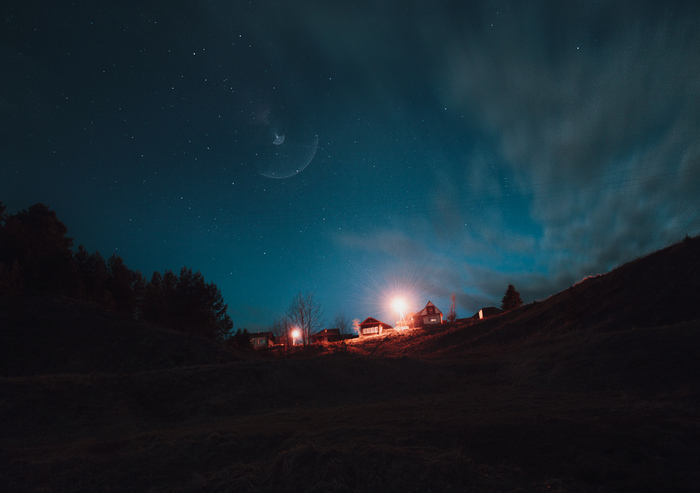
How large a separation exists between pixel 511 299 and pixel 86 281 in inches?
2883

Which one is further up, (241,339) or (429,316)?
(429,316)

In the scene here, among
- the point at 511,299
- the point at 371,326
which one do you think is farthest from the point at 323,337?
the point at 511,299

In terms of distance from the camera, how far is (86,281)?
146 ft

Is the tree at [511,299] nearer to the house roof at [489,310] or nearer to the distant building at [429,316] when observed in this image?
the house roof at [489,310]

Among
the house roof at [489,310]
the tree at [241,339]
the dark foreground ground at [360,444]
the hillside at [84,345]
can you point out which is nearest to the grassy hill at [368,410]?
the dark foreground ground at [360,444]

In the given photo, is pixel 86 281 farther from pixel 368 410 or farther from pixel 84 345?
pixel 368 410

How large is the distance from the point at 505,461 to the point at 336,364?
16212 millimetres

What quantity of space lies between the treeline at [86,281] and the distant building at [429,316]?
59656 millimetres

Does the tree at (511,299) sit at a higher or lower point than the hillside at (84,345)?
higher

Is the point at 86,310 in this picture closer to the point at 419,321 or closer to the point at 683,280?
the point at 683,280

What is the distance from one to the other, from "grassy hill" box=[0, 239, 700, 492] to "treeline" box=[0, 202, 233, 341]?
476 centimetres

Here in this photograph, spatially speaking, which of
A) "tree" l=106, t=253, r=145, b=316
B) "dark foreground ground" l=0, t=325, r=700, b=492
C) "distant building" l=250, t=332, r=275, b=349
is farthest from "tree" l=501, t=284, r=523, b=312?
"tree" l=106, t=253, r=145, b=316

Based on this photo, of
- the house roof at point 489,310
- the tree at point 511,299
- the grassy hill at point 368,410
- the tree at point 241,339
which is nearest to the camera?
the grassy hill at point 368,410

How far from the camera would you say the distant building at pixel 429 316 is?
93.9 meters
